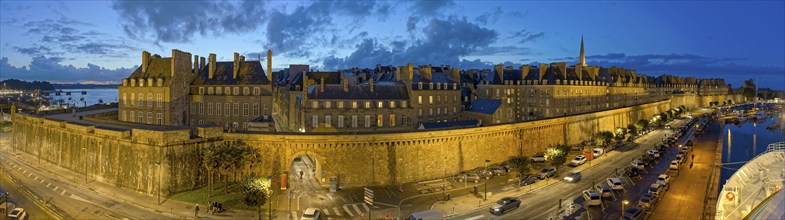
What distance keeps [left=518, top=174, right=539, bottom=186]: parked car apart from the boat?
12.5m

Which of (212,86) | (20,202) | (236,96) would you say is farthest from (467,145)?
(20,202)

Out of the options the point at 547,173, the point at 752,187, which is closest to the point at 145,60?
the point at 547,173

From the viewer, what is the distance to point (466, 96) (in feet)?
229

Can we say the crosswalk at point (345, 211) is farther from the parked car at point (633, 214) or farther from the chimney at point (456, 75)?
the chimney at point (456, 75)

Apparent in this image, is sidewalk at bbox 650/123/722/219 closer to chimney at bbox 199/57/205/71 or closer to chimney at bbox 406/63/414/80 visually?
chimney at bbox 406/63/414/80

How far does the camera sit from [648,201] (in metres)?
29.2

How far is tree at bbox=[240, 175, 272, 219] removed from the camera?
2733 cm

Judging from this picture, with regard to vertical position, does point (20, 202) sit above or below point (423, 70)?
below

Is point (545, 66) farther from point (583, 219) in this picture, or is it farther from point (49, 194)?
point (49, 194)

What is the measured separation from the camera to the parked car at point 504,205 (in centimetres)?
2844

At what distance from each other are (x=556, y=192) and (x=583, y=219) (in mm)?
6924

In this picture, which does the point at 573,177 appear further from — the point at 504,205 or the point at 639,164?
the point at 504,205

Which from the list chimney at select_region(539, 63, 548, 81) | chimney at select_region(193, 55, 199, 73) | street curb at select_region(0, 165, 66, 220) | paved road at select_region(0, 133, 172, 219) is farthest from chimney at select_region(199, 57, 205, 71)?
chimney at select_region(539, 63, 548, 81)

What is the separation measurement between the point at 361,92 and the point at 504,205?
25740 mm
